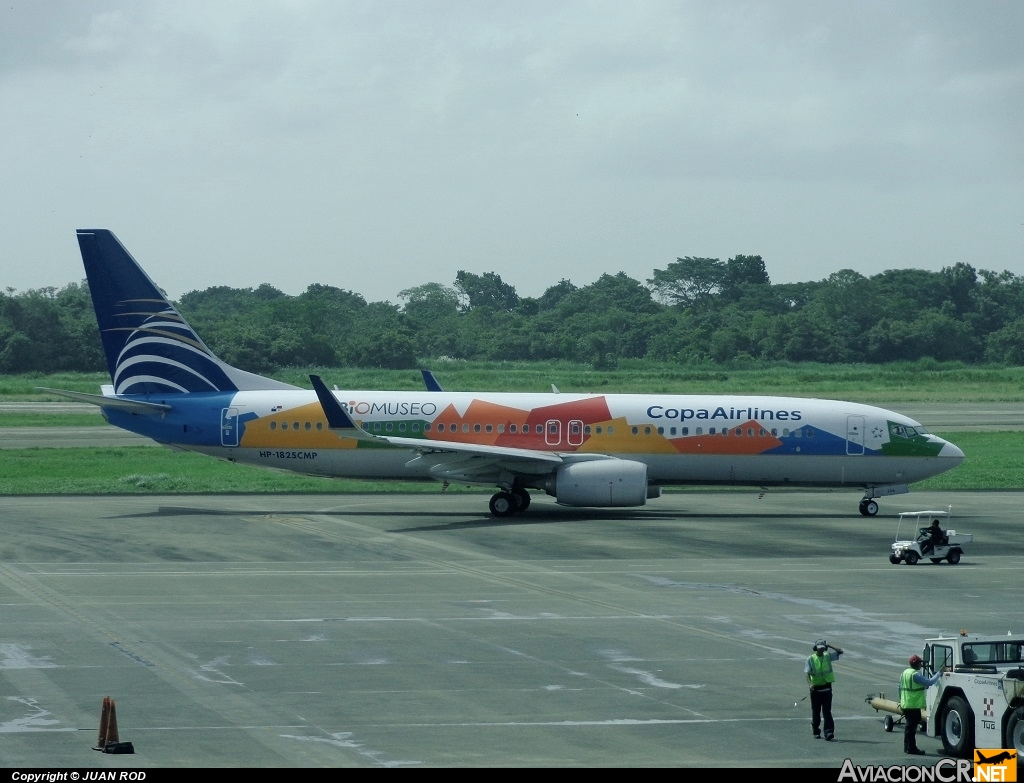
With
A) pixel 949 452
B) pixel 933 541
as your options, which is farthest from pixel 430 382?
pixel 933 541

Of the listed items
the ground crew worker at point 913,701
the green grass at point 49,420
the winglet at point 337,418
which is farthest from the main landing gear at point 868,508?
the green grass at point 49,420

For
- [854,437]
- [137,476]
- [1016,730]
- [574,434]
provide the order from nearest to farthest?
[1016,730] → [854,437] → [574,434] → [137,476]

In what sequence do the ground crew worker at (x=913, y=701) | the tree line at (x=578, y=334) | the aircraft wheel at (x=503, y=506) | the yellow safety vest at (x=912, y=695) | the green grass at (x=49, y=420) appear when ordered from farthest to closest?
1. the tree line at (x=578, y=334)
2. the green grass at (x=49, y=420)
3. the aircraft wheel at (x=503, y=506)
4. the yellow safety vest at (x=912, y=695)
5. the ground crew worker at (x=913, y=701)

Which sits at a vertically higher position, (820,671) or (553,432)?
(553,432)

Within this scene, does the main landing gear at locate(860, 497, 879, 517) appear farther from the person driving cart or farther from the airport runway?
the person driving cart

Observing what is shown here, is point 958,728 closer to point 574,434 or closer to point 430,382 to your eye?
point 574,434

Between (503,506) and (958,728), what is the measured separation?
91.4 ft

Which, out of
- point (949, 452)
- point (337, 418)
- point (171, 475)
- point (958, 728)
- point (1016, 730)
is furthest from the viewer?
point (171, 475)

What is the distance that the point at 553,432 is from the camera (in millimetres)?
45156

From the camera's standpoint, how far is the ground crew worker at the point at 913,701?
17000mm

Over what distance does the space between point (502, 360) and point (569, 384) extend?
44032mm

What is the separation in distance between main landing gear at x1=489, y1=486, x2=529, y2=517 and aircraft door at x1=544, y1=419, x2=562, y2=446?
184 cm

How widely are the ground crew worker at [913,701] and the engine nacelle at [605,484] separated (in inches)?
1005

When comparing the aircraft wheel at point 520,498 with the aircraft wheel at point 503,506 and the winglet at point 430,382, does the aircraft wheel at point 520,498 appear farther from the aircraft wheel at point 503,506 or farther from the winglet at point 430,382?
the winglet at point 430,382
